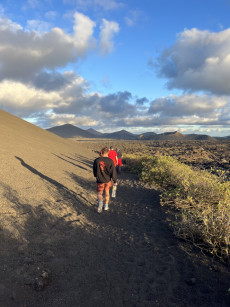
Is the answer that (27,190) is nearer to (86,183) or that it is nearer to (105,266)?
(86,183)

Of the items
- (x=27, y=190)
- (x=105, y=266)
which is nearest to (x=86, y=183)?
(x=27, y=190)

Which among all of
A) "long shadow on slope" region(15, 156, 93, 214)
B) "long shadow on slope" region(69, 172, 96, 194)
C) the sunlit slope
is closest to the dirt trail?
the sunlit slope

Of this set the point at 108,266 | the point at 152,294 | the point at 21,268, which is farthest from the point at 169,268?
the point at 21,268

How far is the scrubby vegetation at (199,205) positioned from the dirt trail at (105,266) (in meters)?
0.31

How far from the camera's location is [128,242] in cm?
389

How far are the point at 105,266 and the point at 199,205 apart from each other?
290 cm

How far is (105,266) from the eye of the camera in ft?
10.3

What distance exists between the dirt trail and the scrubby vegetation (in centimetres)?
31

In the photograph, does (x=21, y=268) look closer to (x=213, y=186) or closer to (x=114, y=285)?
(x=114, y=285)

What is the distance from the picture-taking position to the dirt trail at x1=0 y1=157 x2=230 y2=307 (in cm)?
250

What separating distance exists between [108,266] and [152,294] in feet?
2.73

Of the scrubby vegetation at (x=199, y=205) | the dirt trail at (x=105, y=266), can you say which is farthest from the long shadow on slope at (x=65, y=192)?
the scrubby vegetation at (x=199, y=205)

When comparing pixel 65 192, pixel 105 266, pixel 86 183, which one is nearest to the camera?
pixel 105 266

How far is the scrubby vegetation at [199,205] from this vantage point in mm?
3326
